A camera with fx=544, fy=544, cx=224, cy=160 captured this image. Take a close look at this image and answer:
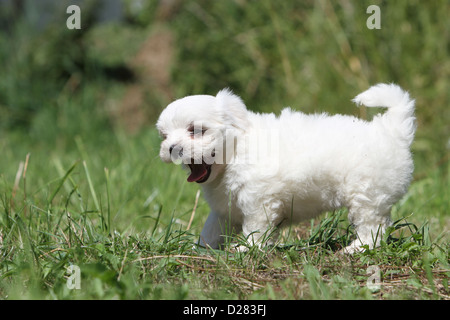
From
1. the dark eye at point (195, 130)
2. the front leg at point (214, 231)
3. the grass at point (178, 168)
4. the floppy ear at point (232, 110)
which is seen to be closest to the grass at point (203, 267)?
the grass at point (178, 168)

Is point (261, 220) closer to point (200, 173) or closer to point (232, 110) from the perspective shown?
point (200, 173)

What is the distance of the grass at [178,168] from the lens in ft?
7.27

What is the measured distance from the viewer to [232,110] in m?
2.68

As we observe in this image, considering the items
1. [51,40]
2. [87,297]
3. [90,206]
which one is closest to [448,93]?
[90,206]

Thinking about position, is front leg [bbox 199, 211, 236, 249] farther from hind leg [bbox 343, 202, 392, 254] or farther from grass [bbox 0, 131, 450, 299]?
hind leg [bbox 343, 202, 392, 254]

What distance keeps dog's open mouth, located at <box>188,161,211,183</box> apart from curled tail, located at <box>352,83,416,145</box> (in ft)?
2.67

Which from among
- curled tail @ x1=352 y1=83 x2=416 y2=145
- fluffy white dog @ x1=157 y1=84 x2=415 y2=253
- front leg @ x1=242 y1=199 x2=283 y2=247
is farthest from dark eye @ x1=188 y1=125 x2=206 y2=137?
curled tail @ x1=352 y1=83 x2=416 y2=145

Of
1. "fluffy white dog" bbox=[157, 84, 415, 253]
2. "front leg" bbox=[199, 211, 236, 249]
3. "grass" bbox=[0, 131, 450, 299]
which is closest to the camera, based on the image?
"grass" bbox=[0, 131, 450, 299]

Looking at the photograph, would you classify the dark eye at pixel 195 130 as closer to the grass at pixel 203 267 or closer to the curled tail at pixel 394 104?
the grass at pixel 203 267

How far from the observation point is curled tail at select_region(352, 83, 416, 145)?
262 cm

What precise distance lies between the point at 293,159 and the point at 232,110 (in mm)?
390
